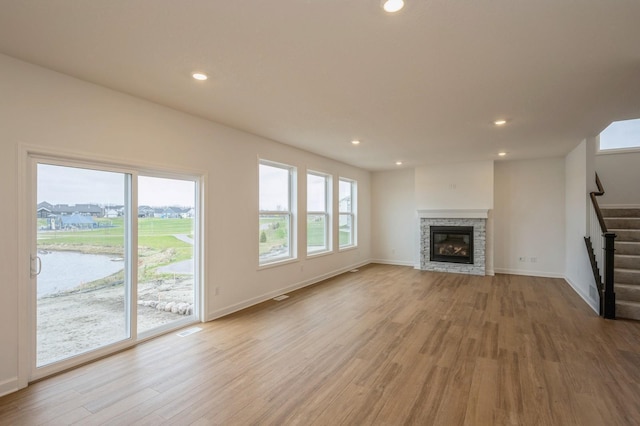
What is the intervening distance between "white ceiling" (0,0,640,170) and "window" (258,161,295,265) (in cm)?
137

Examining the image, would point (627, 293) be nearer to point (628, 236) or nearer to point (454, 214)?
point (628, 236)

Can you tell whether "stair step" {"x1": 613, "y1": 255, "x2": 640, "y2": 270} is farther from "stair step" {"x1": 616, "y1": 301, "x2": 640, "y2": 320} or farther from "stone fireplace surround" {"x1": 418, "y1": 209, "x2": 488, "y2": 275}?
"stone fireplace surround" {"x1": 418, "y1": 209, "x2": 488, "y2": 275}

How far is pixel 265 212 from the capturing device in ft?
17.2

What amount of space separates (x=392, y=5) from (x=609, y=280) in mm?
4712

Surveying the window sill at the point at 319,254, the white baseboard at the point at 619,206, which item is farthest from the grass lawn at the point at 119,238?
the white baseboard at the point at 619,206

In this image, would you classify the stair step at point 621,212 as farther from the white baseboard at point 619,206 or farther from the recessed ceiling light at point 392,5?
the recessed ceiling light at point 392,5

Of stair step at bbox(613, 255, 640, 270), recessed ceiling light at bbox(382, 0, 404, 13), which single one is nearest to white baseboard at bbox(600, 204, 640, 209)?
stair step at bbox(613, 255, 640, 270)

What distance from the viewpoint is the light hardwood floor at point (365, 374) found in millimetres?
2232

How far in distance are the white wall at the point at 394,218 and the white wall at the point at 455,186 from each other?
481mm

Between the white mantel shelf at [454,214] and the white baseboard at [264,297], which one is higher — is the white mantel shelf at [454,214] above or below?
above

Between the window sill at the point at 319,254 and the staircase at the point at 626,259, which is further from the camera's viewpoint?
the window sill at the point at 319,254

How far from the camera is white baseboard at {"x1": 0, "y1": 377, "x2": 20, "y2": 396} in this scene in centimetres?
245

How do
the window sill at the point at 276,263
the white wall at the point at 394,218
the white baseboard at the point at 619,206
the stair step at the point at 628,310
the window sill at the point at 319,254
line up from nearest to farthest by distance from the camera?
the stair step at the point at 628,310
the window sill at the point at 276,263
the white baseboard at the point at 619,206
the window sill at the point at 319,254
the white wall at the point at 394,218

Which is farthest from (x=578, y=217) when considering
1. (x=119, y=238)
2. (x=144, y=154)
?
(x=119, y=238)
